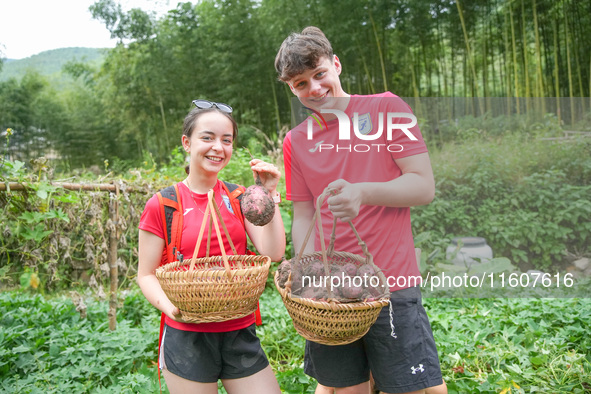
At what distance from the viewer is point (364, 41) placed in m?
3.89

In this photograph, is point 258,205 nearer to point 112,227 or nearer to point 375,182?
point 375,182

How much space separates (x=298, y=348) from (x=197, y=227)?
1.42 m

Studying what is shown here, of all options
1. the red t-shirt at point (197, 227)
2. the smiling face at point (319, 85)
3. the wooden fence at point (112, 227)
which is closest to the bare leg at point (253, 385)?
the red t-shirt at point (197, 227)

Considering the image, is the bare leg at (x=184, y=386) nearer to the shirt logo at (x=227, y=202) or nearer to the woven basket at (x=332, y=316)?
the woven basket at (x=332, y=316)

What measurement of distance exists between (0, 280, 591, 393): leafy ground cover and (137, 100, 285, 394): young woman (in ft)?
2.42

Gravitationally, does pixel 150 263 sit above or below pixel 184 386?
above

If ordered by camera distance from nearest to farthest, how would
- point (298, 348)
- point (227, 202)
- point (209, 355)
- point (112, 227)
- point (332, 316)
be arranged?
point (332, 316)
point (209, 355)
point (227, 202)
point (298, 348)
point (112, 227)

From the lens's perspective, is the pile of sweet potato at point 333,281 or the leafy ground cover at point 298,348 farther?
the leafy ground cover at point 298,348

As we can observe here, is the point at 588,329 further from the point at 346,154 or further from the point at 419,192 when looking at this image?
the point at 346,154

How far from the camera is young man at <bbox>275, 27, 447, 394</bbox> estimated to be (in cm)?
117

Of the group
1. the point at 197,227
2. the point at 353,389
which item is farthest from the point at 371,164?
the point at 353,389

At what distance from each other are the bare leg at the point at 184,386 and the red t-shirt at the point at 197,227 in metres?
0.14

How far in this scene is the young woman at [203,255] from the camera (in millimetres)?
1243

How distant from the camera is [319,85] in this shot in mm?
1184
